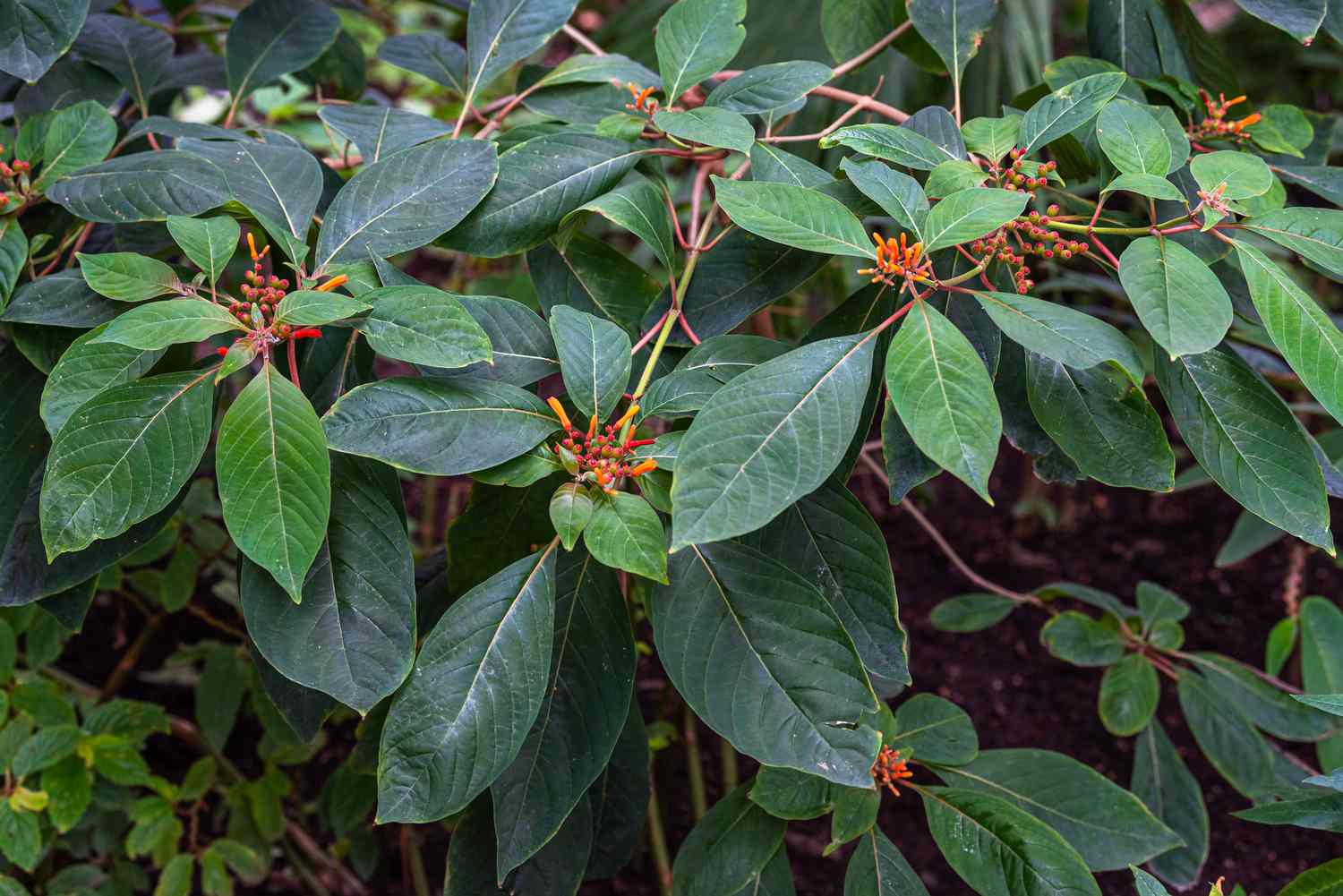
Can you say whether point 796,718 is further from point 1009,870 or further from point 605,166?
point 605,166

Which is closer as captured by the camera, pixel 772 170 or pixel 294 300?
pixel 294 300

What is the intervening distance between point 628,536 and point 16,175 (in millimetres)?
672

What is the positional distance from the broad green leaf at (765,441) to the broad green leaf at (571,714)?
21 cm

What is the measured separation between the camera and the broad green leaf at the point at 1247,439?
0.73m

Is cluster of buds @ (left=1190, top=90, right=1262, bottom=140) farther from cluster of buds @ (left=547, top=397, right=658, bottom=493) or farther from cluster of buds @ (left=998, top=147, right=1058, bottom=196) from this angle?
cluster of buds @ (left=547, top=397, right=658, bottom=493)

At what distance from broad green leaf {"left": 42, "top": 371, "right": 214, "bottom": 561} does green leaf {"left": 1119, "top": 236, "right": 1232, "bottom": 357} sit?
2.21 ft

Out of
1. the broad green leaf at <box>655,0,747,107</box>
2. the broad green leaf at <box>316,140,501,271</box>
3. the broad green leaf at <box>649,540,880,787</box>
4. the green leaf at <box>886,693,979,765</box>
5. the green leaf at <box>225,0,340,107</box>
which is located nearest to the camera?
the broad green leaf at <box>649,540,880,787</box>

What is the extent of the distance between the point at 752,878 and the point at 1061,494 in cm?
145

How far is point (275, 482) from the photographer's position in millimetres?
708

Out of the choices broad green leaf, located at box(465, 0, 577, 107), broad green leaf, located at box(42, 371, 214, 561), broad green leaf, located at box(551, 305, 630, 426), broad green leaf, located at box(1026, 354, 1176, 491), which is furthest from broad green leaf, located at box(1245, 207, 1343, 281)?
broad green leaf, located at box(42, 371, 214, 561)

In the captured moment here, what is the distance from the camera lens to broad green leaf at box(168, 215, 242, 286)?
30.8 inches

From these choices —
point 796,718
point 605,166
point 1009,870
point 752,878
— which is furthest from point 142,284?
point 1009,870

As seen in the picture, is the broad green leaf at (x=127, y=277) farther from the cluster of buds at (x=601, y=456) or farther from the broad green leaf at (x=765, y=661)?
the broad green leaf at (x=765, y=661)

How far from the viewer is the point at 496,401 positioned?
29.8 inches
